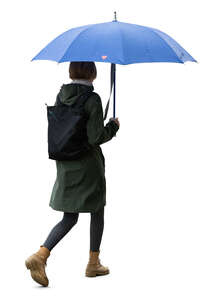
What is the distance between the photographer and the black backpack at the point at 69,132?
23.2ft

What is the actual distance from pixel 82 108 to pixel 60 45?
0.63m

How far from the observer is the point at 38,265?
719 cm

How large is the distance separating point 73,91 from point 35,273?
1.78 metres

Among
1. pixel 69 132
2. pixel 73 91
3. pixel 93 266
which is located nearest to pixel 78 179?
pixel 69 132

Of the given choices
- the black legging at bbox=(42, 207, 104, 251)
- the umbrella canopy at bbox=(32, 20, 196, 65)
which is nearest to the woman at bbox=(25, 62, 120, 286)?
the black legging at bbox=(42, 207, 104, 251)

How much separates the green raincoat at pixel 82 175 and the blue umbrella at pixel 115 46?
Answer: 17.7 inches

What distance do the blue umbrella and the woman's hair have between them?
26 centimetres

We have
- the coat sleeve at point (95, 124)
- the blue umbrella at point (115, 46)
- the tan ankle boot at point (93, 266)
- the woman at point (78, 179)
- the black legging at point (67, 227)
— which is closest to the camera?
the blue umbrella at point (115, 46)

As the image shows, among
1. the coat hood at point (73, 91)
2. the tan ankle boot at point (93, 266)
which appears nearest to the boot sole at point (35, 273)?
the tan ankle boot at point (93, 266)

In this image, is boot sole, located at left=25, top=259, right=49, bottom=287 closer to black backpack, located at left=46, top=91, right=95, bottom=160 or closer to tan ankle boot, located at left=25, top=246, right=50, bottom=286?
tan ankle boot, located at left=25, top=246, right=50, bottom=286

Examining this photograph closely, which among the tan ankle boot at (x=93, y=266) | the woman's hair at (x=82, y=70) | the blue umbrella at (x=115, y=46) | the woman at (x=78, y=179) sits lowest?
the tan ankle boot at (x=93, y=266)

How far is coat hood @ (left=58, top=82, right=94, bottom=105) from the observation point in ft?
23.4

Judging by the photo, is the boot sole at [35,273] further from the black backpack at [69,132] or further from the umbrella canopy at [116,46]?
the umbrella canopy at [116,46]

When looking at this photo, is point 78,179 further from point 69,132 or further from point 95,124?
point 95,124
